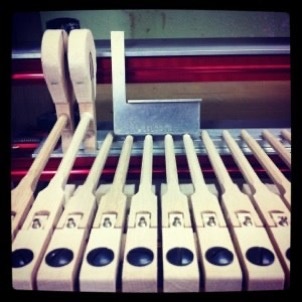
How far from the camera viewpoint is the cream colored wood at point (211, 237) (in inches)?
21.9

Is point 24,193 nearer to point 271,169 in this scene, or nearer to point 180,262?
point 180,262

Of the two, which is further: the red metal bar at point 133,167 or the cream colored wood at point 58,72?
the red metal bar at point 133,167

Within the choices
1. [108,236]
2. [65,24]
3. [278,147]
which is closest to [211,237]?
[108,236]

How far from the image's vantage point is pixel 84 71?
0.94 metres

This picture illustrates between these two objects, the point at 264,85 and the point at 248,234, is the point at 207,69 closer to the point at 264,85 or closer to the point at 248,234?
the point at 248,234

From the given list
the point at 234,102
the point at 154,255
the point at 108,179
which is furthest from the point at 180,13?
the point at 154,255

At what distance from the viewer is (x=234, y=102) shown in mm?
1887

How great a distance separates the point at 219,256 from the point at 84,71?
56cm

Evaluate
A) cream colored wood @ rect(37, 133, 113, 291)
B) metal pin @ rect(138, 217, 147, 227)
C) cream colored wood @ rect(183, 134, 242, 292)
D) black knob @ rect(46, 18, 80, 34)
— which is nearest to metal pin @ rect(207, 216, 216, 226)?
cream colored wood @ rect(183, 134, 242, 292)

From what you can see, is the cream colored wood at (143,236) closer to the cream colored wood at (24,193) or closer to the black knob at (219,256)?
the black knob at (219,256)

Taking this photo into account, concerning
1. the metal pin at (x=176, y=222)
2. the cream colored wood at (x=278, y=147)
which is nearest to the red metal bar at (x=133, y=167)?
the cream colored wood at (x=278, y=147)

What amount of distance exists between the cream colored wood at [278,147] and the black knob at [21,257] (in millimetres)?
582

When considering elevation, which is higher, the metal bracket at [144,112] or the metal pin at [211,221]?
the metal bracket at [144,112]

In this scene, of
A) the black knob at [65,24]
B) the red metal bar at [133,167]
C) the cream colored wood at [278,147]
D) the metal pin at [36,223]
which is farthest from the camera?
the black knob at [65,24]
